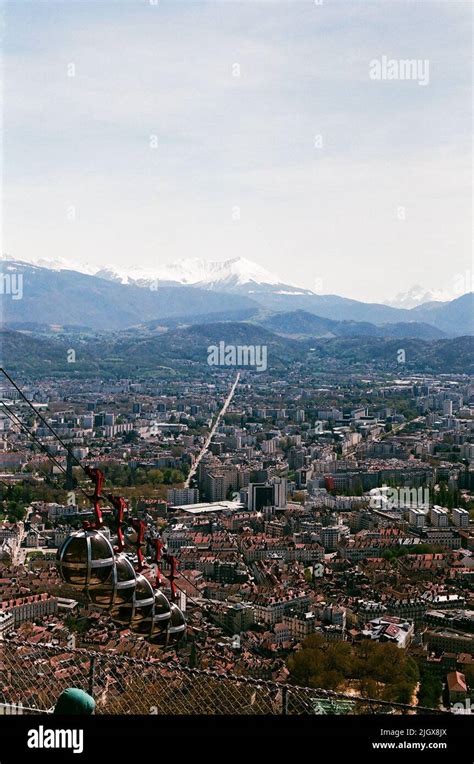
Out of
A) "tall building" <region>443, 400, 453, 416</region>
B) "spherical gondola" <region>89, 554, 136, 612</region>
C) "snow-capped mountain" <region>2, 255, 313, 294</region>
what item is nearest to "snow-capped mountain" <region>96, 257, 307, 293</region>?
"snow-capped mountain" <region>2, 255, 313, 294</region>

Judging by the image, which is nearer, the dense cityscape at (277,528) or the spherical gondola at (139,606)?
the spherical gondola at (139,606)

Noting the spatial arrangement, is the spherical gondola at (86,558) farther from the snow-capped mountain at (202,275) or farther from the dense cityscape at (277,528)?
the snow-capped mountain at (202,275)

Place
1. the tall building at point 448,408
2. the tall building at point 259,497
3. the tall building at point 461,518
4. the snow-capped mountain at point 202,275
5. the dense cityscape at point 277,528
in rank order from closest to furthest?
the dense cityscape at point 277,528 → the tall building at point 461,518 → the tall building at point 259,497 → the tall building at point 448,408 → the snow-capped mountain at point 202,275

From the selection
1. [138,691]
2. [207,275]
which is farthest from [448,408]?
[207,275]

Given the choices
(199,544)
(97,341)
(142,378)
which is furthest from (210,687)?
(97,341)

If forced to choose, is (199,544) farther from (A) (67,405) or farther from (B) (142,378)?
(B) (142,378)

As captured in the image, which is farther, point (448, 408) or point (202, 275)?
point (202, 275)

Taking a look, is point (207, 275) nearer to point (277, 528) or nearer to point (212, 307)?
point (212, 307)

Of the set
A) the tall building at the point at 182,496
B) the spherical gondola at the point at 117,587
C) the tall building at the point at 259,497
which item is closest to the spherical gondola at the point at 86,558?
the spherical gondola at the point at 117,587
